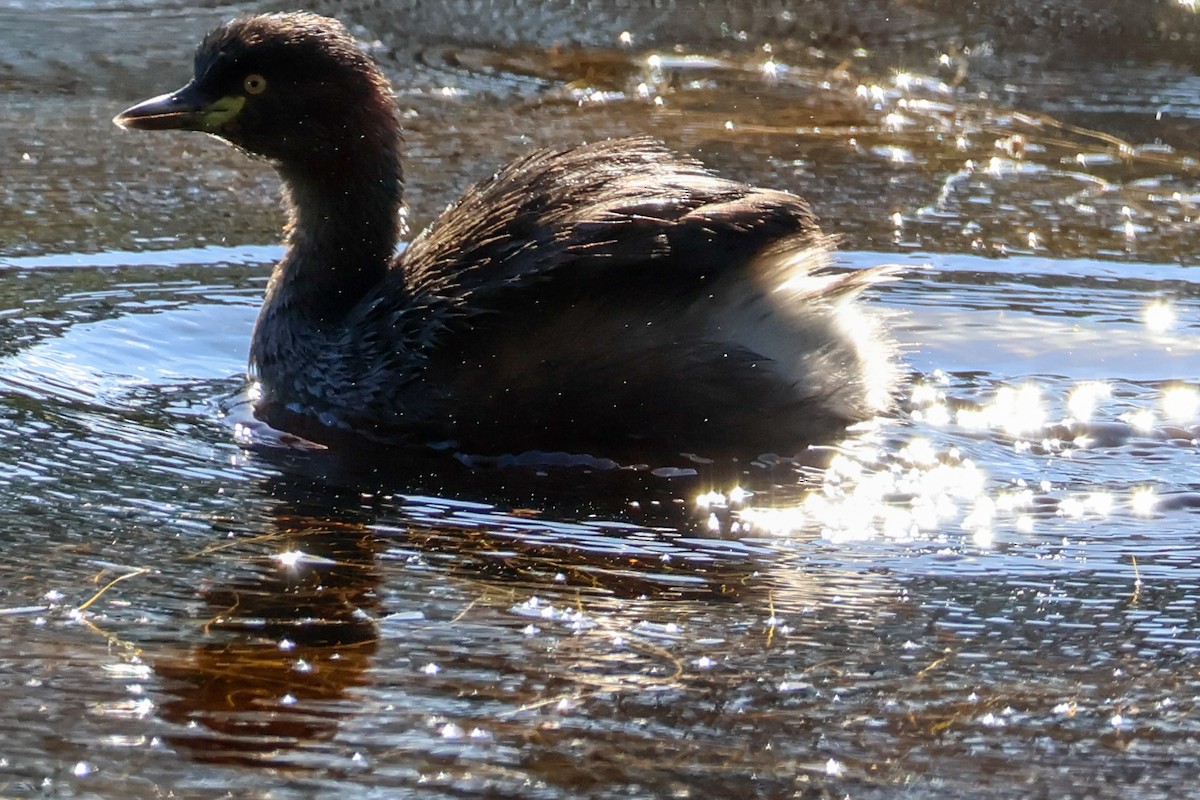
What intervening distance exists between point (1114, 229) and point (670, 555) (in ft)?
11.1

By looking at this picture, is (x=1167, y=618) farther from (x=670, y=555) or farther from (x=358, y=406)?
(x=358, y=406)

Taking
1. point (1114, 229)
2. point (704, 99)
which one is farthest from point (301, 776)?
point (704, 99)

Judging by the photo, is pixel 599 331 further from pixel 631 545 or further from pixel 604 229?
pixel 631 545

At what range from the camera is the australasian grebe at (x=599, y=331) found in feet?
16.4

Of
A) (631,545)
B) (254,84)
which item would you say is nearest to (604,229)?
(631,545)

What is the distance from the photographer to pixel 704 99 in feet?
28.3

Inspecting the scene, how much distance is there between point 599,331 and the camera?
504 centimetres

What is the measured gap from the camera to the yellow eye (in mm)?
5970

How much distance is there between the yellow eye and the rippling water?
73 cm

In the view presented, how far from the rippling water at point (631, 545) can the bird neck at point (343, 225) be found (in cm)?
38

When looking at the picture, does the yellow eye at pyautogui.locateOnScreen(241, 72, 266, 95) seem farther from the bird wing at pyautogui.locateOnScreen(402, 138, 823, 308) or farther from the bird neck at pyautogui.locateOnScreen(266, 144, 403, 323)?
the bird wing at pyautogui.locateOnScreen(402, 138, 823, 308)

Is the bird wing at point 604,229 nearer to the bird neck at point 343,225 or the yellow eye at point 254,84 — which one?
the bird neck at point 343,225

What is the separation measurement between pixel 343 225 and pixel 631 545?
2.05 metres

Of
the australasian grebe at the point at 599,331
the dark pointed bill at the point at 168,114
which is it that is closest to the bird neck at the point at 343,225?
the australasian grebe at the point at 599,331
